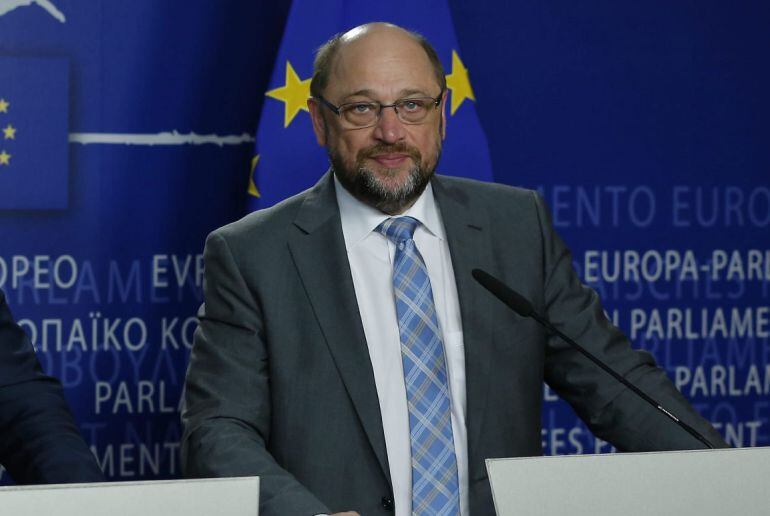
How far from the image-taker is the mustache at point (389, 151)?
215 centimetres

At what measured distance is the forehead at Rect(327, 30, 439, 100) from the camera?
213 cm

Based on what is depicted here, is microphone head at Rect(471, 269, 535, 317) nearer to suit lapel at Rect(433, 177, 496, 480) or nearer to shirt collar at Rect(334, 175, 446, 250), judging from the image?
suit lapel at Rect(433, 177, 496, 480)

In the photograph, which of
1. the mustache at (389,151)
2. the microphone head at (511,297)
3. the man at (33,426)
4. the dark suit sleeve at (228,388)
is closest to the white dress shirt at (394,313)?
the mustache at (389,151)

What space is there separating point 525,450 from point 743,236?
170 centimetres

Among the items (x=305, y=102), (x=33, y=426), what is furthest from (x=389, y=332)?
(x=305, y=102)

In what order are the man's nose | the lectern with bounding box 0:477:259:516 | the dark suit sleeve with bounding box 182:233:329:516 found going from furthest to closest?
1. the man's nose
2. the dark suit sleeve with bounding box 182:233:329:516
3. the lectern with bounding box 0:477:259:516

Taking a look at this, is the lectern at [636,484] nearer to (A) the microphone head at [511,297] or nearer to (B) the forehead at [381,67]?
(A) the microphone head at [511,297]

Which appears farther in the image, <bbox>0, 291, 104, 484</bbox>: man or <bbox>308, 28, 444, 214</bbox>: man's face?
<bbox>308, 28, 444, 214</bbox>: man's face

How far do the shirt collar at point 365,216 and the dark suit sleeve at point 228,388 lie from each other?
0.24m

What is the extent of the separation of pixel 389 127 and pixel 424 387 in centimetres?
50

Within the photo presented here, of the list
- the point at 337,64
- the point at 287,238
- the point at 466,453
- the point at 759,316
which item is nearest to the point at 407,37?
the point at 337,64

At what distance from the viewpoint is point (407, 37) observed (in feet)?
7.14

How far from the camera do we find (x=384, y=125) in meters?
2.13

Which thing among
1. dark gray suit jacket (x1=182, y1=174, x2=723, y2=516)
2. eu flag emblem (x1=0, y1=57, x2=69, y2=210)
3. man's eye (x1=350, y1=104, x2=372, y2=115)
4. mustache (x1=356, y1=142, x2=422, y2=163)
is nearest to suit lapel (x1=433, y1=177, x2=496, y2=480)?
dark gray suit jacket (x1=182, y1=174, x2=723, y2=516)
